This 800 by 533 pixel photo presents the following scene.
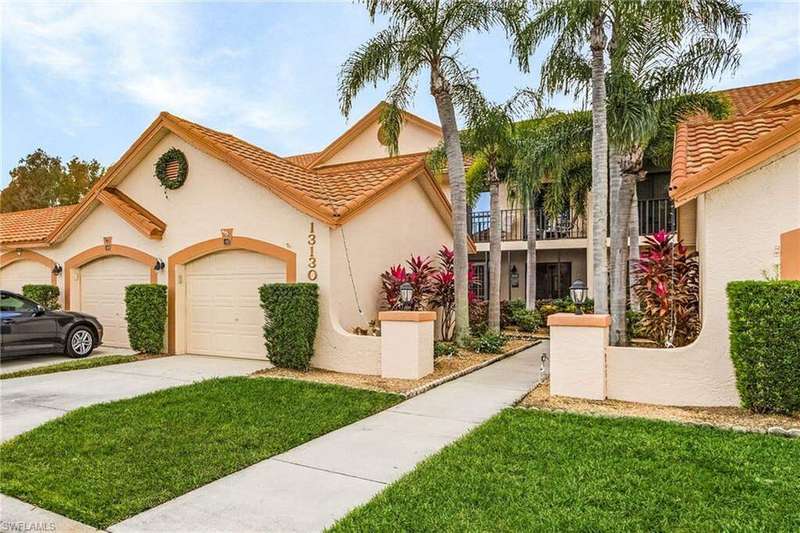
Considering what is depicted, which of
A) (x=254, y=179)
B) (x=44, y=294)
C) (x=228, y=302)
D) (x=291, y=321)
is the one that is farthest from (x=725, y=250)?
(x=44, y=294)

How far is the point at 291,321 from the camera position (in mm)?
9258

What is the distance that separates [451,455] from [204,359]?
789cm

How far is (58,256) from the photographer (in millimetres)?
14195

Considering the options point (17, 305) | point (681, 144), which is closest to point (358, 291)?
point (681, 144)

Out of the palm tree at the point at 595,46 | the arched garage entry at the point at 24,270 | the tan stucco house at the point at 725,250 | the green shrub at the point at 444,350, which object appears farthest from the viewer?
the arched garage entry at the point at 24,270

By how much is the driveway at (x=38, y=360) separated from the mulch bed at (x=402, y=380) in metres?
4.94

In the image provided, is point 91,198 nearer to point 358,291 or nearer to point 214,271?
point 214,271

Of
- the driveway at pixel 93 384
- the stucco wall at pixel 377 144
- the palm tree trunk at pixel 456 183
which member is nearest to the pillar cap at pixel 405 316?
the palm tree trunk at pixel 456 183

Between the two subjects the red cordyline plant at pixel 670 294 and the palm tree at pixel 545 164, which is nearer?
the red cordyline plant at pixel 670 294

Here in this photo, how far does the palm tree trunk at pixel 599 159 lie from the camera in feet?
27.1

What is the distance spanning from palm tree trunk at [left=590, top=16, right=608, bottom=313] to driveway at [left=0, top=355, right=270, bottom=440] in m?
6.72

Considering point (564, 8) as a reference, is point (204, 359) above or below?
below

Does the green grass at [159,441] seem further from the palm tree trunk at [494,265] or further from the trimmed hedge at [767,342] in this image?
the palm tree trunk at [494,265]

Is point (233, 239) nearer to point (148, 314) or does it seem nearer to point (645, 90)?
point (148, 314)
